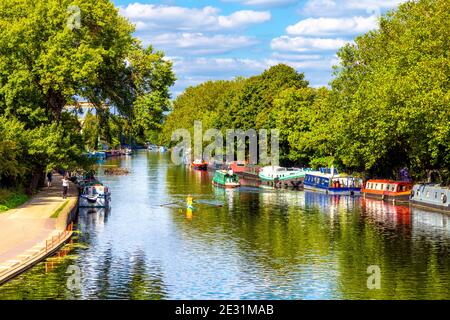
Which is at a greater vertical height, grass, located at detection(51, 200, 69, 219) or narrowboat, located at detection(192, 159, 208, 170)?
narrowboat, located at detection(192, 159, 208, 170)

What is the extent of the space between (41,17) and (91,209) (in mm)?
20429

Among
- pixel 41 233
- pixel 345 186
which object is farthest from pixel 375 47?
pixel 41 233

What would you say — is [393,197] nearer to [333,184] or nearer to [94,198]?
[333,184]

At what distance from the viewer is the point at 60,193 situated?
296 ft

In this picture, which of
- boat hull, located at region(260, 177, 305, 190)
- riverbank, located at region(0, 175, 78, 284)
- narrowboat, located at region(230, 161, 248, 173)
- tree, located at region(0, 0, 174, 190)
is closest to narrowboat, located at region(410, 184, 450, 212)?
tree, located at region(0, 0, 174, 190)

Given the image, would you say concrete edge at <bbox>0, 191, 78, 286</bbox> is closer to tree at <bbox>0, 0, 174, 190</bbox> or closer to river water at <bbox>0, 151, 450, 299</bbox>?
river water at <bbox>0, 151, 450, 299</bbox>

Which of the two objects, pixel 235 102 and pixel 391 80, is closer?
pixel 391 80

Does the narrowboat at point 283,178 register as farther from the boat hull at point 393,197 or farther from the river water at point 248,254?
the river water at point 248,254

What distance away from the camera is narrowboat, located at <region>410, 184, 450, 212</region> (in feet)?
277

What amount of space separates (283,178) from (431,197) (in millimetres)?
41664

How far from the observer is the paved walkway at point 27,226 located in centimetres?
5347

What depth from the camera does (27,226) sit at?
6238cm

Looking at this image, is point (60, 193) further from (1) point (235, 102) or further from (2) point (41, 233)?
(1) point (235, 102)

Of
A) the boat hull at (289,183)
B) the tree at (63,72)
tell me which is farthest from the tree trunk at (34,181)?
the boat hull at (289,183)
